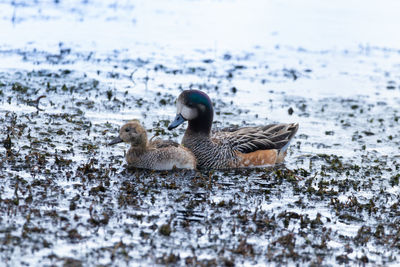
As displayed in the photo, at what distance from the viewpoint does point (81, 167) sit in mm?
9656

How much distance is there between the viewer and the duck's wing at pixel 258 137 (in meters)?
11.1

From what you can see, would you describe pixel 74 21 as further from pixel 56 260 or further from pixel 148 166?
pixel 56 260

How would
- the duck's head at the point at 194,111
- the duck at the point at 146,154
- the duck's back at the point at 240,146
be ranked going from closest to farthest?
1. the duck at the point at 146,154
2. the duck's back at the point at 240,146
3. the duck's head at the point at 194,111

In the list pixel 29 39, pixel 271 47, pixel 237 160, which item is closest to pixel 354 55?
pixel 271 47

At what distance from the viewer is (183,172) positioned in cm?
1022

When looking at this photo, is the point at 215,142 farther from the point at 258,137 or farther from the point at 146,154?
the point at 146,154

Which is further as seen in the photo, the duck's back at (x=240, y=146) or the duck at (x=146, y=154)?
the duck's back at (x=240, y=146)

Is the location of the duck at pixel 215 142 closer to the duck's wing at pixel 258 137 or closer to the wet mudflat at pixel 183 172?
the duck's wing at pixel 258 137

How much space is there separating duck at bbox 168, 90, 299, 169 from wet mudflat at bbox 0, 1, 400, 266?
0.32 metres

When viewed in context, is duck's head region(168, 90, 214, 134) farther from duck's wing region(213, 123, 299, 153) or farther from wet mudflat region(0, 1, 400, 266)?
wet mudflat region(0, 1, 400, 266)

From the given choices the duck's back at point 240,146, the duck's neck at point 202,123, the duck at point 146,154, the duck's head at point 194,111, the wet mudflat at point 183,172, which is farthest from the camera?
the duck's neck at point 202,123

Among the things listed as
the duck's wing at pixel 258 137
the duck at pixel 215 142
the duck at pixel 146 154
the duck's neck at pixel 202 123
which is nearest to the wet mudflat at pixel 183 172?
the duck at pixel 146 154

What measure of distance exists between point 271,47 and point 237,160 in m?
15.4

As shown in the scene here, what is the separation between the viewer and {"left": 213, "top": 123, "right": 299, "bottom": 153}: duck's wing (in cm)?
1109
